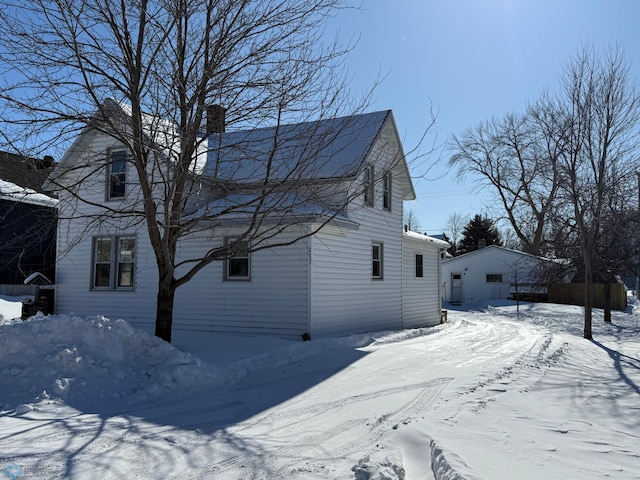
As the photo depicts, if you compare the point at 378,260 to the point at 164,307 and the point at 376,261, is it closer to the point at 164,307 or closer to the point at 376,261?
the point at 376,261

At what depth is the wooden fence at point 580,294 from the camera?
3293cm

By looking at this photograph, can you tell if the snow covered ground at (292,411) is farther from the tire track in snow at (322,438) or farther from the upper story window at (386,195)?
the upper story window at (386,195)

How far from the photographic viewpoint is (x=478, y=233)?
5828cm

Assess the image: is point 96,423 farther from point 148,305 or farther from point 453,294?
point 453,294

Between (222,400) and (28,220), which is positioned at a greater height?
(28,220)

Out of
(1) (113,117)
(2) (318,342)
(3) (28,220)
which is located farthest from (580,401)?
(3) (28,220)

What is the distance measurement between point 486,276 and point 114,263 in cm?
3063

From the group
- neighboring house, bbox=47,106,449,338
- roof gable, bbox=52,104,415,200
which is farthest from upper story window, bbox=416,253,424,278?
roof gable, bbox=52,104,415,200

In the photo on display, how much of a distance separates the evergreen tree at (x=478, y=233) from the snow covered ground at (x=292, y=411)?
155ft

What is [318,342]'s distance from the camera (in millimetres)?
12469

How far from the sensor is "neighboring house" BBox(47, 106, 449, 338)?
1342 centimetres

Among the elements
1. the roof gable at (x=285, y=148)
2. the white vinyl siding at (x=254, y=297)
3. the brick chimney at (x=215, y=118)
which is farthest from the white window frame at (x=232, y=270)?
the brick chimney at (x=215, y=118)

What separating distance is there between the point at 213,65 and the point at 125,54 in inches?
61.5

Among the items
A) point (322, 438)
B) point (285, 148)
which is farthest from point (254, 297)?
point (322, 438)
